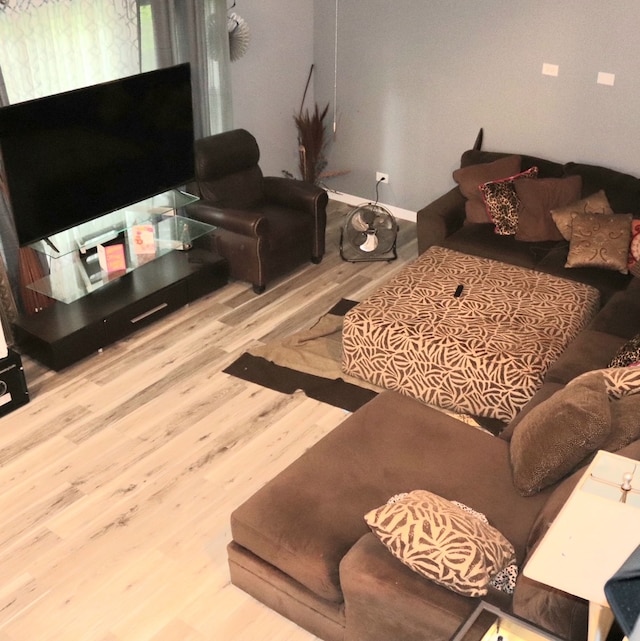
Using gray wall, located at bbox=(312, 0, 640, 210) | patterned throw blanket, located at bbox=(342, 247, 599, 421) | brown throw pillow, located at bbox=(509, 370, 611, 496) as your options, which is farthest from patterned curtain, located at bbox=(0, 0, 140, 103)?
brown throw pillow, located at bbox=(509, 370, 611, 496)

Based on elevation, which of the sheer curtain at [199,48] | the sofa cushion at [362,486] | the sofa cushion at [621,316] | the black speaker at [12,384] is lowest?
the black speaker at [12,384]

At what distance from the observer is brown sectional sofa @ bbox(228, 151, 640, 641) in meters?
2.21

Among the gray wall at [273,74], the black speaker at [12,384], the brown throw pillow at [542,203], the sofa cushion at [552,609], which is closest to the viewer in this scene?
the sofa cushion at [552,609]

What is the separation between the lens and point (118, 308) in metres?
4.29

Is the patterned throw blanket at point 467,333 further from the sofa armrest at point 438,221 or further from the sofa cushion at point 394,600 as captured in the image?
the sofa cushion at point 394,600

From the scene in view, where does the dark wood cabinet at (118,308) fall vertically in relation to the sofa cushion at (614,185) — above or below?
below

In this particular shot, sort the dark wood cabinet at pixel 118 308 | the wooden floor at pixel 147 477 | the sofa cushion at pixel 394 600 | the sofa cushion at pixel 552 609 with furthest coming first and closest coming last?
the dark wood cabinet at pixel 118 308, the wooden floor at pixel 147 477, the sofa cushion at pixel 394 600, the sofa cushion at pixel 552 609

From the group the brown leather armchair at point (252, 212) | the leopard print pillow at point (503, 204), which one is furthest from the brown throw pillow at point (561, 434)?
the brown leather armchair at point (252, 212)

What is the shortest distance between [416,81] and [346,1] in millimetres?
838

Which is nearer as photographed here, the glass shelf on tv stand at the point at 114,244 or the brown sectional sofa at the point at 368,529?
the brown sectional sofa at the point at 368,529

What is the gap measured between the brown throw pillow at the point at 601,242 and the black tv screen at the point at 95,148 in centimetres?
238

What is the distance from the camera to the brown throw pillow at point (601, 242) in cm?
436

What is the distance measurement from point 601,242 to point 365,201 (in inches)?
93.1

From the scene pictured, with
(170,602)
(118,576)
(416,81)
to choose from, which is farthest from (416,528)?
(416,81)
